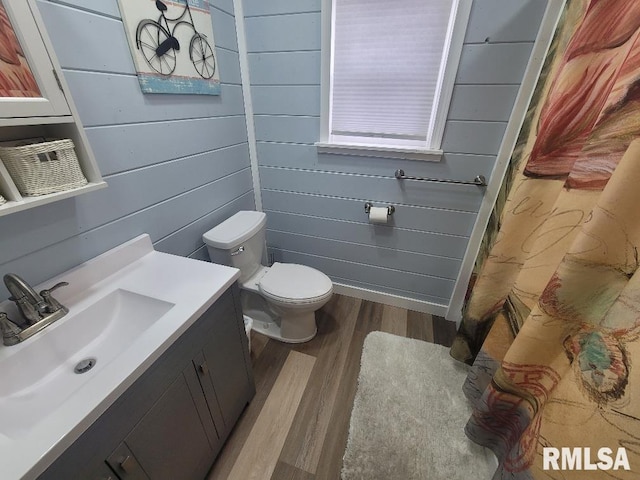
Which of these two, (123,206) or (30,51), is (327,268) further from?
(30,51)

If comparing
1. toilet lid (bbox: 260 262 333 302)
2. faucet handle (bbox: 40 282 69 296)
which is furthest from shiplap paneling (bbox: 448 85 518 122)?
faucet handle (bbox: 40 282 69 296)

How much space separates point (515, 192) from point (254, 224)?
1.30m

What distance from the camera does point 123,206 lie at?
1.07 meters

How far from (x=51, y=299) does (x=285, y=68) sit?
1.52 meters

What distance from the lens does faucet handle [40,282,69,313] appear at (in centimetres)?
80

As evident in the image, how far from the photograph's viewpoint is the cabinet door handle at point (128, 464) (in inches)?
26.6

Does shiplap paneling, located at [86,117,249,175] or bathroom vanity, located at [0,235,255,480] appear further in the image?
shiplap paneling, located at [86,117,249,175]

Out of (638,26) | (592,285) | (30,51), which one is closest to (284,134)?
(30,51)

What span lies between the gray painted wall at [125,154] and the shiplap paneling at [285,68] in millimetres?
118

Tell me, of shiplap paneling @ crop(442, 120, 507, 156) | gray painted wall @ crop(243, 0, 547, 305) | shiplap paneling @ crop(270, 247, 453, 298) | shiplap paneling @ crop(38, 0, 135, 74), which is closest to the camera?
shiplap paneling @ crop(38, 0, 135, 74)

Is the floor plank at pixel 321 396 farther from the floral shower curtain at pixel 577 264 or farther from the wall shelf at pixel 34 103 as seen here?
the wall shelf at pixel 34 103

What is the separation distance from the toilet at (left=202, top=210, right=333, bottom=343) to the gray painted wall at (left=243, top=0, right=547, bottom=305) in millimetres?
382

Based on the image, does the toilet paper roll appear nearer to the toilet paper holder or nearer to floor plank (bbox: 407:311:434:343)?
the toilet paper holder

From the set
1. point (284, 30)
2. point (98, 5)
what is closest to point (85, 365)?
point (98, 5)
